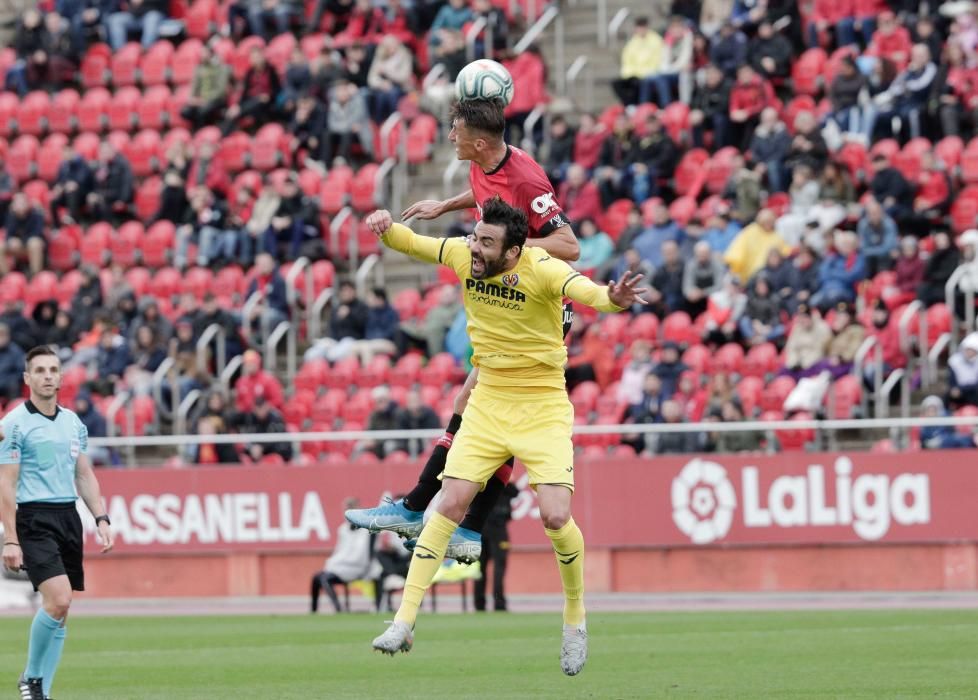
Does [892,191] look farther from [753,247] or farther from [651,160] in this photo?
[651,160]

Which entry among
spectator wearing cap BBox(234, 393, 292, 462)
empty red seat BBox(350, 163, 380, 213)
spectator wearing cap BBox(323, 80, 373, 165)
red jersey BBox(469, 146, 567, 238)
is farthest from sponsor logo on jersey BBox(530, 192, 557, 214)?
spectator wearing cap BBox(323, 80, 373, 165)

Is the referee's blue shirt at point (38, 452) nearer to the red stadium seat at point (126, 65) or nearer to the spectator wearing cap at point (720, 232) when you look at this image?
the spectator wearing cap at point (720, 232)

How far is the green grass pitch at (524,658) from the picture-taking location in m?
13.1

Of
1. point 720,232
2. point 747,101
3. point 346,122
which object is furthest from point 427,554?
point 346,122

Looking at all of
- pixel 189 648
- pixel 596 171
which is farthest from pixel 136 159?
pixel 189 648

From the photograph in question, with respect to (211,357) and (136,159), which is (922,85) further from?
(136,159)

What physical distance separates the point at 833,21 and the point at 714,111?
2.14m

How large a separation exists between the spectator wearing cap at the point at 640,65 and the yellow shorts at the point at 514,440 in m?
16.9

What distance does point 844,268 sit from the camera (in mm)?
23500

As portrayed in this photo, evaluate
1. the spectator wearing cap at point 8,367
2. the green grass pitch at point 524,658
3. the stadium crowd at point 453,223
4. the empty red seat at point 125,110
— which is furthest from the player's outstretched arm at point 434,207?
the empty red seat at point 125,110

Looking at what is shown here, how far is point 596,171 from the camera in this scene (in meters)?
26.7

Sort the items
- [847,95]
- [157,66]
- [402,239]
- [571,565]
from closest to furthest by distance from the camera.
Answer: [402,239], [571,565], [847,95], [157,66]

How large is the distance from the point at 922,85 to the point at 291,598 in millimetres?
10348

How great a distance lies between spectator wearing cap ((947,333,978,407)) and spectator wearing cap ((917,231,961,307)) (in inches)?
39.1
